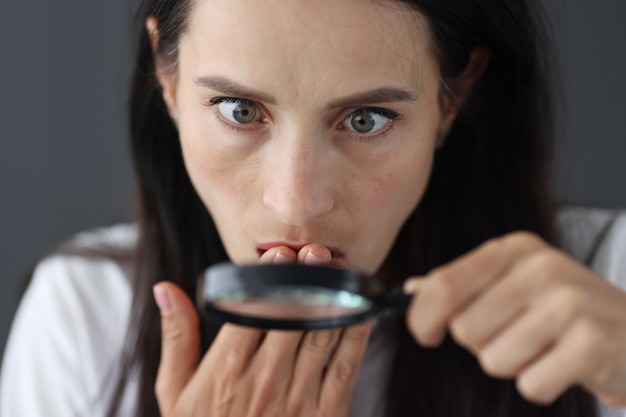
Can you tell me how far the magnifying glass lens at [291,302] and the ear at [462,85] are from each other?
0.54 m

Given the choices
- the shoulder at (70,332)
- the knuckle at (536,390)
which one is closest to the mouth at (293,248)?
the knuckle at (536,390)

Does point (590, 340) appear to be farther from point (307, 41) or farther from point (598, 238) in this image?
point (598, 238)

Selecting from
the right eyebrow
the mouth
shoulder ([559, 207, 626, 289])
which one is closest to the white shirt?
shoulder ([559, 207, 626, 289])

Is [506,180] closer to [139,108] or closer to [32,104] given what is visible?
[139,108]

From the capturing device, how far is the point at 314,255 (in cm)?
125

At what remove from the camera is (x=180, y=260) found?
1.69 meters

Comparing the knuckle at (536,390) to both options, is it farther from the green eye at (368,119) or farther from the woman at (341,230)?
the green eye at (368,119)

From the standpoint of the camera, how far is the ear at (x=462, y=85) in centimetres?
144

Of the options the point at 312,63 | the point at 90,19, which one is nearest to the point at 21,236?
the point at 90,19

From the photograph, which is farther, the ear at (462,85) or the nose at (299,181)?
the ear at (462,85)

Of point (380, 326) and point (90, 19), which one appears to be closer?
point (380, 326)

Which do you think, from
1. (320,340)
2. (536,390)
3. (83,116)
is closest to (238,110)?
(320,340)

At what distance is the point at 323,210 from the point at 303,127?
119mm

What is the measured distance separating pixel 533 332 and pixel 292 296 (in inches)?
9.8
